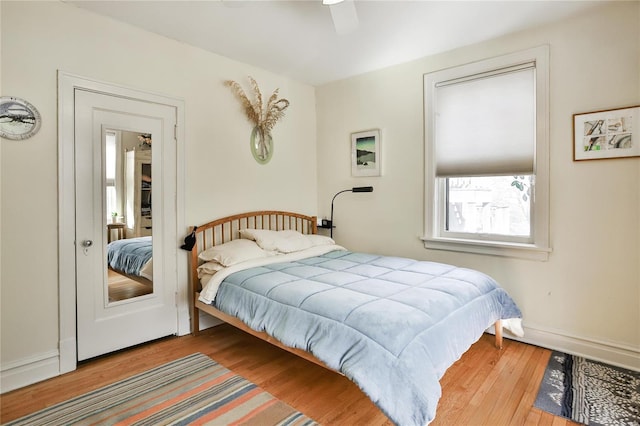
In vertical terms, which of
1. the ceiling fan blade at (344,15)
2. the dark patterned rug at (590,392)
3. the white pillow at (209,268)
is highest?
the ceiling fan blade at (344,15)

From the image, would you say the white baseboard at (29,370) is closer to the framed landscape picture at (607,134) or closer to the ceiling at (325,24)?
the ceiling at (325,24)

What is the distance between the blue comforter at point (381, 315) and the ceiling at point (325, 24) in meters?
1.91

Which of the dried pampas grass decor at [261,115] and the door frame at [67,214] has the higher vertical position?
the dried pampas grass decor at [261,115]

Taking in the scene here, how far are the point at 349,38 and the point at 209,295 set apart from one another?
2.50 meters

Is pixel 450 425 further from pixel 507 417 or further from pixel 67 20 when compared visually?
pixel 67 20

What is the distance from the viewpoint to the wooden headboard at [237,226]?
3.12m

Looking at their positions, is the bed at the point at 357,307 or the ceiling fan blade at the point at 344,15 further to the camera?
the ceiling fan blade at the point at 344,15

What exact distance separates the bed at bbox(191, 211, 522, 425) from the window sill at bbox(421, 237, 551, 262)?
1.64 ft

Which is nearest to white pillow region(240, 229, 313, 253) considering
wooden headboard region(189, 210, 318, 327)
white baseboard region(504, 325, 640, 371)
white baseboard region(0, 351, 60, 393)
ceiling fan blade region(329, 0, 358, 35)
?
wooden headboard region(189, 210, 318, 327)

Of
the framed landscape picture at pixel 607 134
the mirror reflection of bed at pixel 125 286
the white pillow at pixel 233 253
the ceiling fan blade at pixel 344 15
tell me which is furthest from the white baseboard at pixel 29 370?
the framed landscape picture at pixel 607 134

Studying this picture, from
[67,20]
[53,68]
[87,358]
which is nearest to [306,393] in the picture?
[87,358]

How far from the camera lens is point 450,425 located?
1826mm

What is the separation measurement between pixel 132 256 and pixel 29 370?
0.97 m

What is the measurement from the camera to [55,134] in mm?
2406
